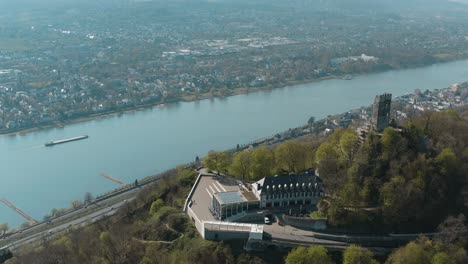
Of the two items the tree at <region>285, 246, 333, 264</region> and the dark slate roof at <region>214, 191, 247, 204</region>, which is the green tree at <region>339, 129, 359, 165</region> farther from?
the tree at <region>285, 246, 333, 264</region>

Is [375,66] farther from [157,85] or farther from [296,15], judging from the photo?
[296,15]

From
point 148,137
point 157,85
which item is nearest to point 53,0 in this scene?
point 157,85

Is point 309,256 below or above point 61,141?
above

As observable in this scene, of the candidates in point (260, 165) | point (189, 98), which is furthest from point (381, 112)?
point (189, 98)

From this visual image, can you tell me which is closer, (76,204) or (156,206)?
(156,206)

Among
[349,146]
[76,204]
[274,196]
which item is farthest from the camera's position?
[76,204]

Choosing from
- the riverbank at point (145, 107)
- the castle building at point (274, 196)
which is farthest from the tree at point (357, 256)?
the riverbank at point (145, 107)

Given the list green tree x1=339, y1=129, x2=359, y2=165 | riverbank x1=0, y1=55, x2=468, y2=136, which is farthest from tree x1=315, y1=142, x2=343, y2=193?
riverbank x1=0, y1=55, x2=468, y2=136

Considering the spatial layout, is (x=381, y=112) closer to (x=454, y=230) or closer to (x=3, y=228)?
(x=454, y=230)
